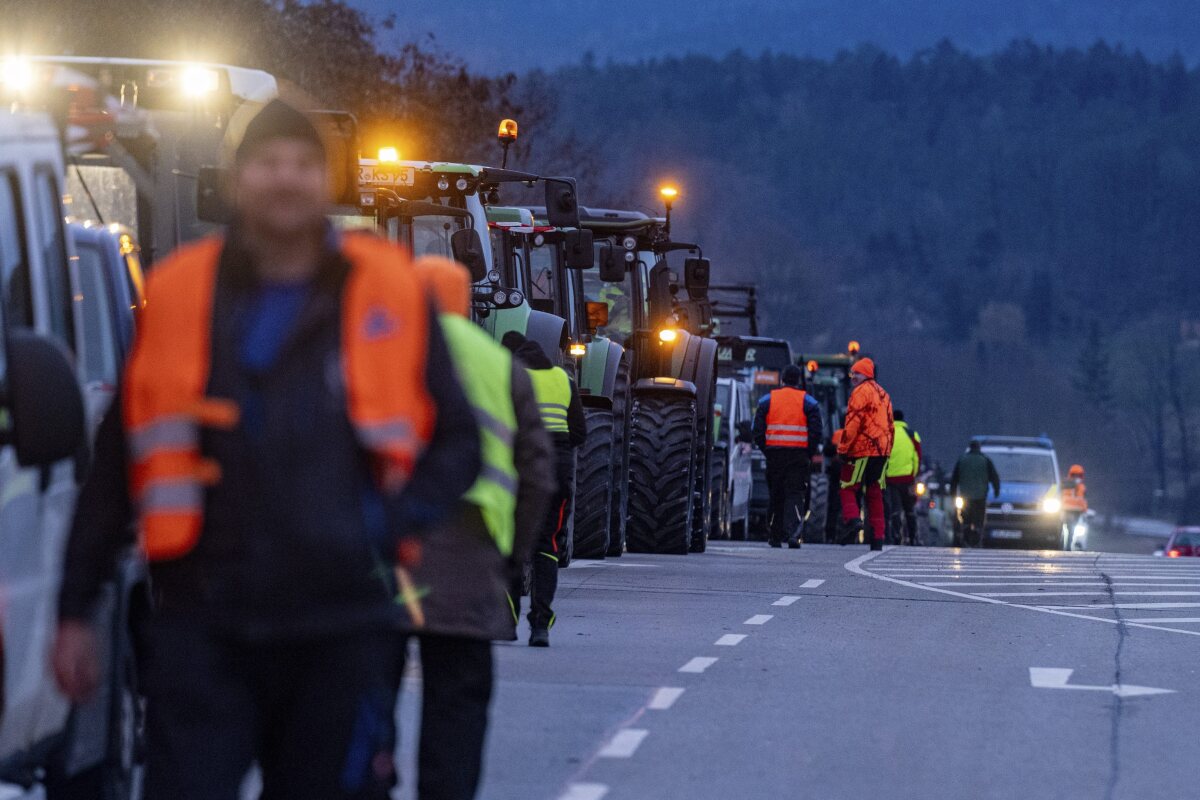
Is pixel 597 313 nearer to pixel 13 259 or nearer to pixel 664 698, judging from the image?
pixel 664 698

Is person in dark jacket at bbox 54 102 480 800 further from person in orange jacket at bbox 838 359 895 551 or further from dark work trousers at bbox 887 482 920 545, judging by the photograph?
dark work trousers at bbox 887 482 920 545

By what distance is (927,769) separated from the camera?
377 inches

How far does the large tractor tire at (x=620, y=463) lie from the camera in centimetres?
2100

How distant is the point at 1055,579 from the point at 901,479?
9767mm

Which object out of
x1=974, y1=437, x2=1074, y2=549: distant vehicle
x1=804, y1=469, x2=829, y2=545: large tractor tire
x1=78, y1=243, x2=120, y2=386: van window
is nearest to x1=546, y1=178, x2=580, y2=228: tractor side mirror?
x1=78, y1=243, x2=120, y2=386: van window

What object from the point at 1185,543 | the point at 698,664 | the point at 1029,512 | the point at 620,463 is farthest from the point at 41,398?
the point at 1185,543

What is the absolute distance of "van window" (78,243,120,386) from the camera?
7637mm

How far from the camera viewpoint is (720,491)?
96.3 ft

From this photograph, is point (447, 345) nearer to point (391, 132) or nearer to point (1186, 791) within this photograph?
point (1186, 791)

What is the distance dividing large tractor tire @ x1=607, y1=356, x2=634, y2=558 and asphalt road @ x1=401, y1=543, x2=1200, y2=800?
1.44 meters

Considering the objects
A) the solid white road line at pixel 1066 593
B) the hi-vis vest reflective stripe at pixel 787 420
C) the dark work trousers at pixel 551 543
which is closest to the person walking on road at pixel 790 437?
the hi-vis vest reflective stripe at pixel 787 420

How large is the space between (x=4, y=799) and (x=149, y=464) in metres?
4.14

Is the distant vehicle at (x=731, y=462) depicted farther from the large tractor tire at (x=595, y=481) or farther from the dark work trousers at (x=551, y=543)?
the dark work trousers at (x=551, y=543)

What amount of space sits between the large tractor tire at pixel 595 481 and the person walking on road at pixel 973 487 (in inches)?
600
